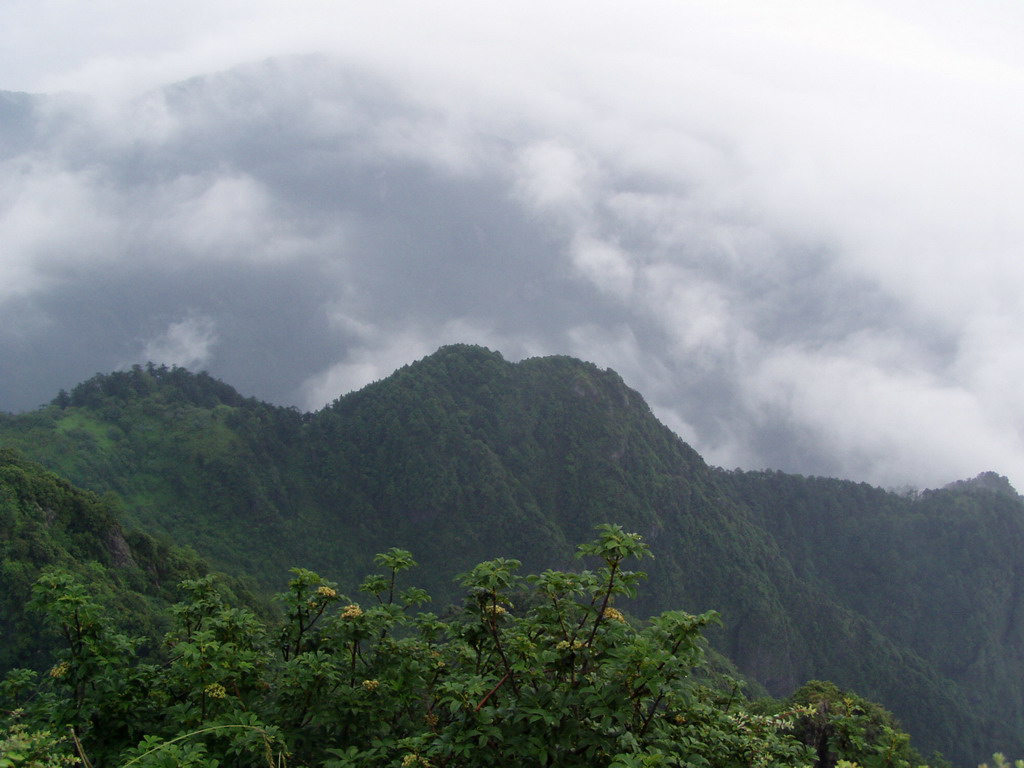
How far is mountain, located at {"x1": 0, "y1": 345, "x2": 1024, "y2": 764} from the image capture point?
237 feet

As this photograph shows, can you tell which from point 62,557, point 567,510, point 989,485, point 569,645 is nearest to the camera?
point 569,645

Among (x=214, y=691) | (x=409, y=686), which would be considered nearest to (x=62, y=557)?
(x=214, y=691)

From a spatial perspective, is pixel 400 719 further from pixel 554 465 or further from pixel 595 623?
pixel 554 465

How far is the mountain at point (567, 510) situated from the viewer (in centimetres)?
7225

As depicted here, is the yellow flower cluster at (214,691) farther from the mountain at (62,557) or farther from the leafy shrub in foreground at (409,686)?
the mountain at (62,557)

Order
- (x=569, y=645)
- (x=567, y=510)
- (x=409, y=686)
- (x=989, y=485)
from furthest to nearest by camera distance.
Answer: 1. (x=989, y=485)
2. (x=567, y=510)
3. (x=409, y=686)
4. (x=569, y=645)

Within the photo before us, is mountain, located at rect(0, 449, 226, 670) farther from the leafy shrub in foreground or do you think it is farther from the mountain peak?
the mountain peak

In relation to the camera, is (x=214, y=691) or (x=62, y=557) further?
(x=62, y=557)

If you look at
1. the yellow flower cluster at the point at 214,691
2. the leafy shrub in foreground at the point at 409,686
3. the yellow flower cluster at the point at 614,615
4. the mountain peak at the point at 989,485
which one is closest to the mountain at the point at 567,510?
the mountain peak at the point at 989,485

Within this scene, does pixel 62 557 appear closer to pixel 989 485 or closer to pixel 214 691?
pixel 214 691

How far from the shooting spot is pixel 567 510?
9338 centimetres

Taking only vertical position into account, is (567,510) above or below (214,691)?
above

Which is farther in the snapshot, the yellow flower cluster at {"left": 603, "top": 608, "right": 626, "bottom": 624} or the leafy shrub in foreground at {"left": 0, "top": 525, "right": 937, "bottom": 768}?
the yellow flower cluster at {"left": 603, "top": 608, "right": 626, "bottom": 624}

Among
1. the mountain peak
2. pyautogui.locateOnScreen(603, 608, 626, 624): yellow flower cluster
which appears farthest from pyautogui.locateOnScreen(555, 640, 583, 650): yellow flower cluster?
the mountain peak
